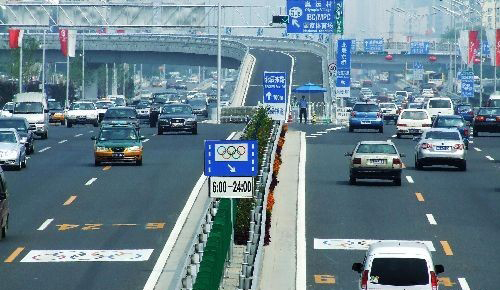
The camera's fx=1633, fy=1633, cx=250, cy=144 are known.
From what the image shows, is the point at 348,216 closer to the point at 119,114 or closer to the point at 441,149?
the point at 441,149

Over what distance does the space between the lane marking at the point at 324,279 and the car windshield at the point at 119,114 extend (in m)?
52.3

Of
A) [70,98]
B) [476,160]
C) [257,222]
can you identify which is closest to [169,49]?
[70,98]

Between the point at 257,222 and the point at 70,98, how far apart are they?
482 feet

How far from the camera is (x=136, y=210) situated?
43.4 m

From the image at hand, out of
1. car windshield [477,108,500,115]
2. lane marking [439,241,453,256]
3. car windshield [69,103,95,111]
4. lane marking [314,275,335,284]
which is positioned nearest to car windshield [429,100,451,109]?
car windshield [477,108,500,115]

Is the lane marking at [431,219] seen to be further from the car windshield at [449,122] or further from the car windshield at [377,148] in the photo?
the car windshield at [449,122]

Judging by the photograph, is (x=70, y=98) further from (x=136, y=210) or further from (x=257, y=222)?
(x=257, y=222)

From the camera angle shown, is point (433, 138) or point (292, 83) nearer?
point (433, 138)

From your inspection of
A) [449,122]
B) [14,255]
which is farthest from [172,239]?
[449,122]

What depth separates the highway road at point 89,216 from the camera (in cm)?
3098

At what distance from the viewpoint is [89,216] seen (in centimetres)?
4188

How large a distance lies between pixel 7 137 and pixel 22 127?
684 centimetres

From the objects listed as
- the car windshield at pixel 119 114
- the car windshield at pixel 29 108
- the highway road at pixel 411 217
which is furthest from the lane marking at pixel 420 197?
the car windshield at pixel 119 114

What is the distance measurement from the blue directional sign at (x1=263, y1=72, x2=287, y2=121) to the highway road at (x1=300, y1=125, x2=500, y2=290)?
2.18 m
